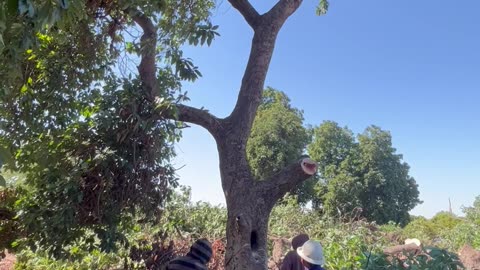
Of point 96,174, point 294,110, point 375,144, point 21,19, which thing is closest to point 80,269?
point 96,174

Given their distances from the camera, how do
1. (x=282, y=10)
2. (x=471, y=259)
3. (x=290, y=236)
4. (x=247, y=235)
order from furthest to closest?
(x=290, y=236)
(x=471, y=259)
(x=282, y=10)
(x=247, y=235)

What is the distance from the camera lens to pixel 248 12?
570 cm

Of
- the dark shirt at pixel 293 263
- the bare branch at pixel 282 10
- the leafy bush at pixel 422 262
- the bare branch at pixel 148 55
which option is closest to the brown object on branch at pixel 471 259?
the leafy bush at pixel 422 262

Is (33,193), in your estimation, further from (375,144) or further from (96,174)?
(375,144)

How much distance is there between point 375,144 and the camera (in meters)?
26.0

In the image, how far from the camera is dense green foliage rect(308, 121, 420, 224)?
77.2 feet

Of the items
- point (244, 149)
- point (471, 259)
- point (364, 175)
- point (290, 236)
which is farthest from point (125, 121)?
point (364, 175)

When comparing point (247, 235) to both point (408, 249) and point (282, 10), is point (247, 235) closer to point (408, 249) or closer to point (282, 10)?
point (408, 249)

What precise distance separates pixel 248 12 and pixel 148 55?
1.55 meters

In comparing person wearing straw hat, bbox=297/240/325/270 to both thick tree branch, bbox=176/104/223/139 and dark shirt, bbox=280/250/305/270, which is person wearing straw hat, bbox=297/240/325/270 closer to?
dark shirt, bbox=280/250/305/270

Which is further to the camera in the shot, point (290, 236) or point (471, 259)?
point (290, 236)

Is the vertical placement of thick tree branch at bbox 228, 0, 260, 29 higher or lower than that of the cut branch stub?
higher

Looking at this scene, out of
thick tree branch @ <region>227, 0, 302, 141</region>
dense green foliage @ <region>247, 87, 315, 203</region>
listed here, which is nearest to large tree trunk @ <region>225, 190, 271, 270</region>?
thick tree branch @ <region>227, 0, 302, 141</region>

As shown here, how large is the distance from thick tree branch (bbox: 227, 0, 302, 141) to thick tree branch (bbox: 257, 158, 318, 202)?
0.71 m
